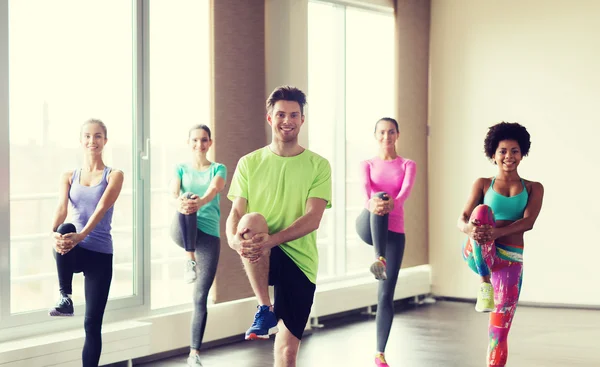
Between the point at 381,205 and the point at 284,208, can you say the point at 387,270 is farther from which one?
the point at 284,208

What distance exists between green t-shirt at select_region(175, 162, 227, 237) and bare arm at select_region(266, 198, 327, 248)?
206 centimetres

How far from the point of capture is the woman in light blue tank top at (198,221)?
499 centimetres

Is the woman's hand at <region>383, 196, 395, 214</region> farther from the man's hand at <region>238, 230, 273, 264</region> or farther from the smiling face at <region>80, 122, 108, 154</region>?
Result: the man's hand at <region>238, 230, 273, 264</region>

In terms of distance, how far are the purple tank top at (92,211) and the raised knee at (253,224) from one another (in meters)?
1.51

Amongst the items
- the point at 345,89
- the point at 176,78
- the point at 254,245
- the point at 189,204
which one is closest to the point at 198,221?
the point at 189,204

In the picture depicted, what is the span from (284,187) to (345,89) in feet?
14.1

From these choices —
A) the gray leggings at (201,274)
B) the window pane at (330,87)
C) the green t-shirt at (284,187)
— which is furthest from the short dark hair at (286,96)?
the window pane at (330,87)

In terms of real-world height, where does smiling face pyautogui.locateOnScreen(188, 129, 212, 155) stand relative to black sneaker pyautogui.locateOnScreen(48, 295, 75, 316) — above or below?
above

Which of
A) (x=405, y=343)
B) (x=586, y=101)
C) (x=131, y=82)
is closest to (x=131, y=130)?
(x=131, y=82)

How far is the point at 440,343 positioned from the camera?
5914mm

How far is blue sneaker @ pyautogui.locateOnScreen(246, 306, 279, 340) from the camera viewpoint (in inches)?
123

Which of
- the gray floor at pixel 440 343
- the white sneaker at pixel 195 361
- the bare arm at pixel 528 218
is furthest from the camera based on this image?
the gray floor at pixel 440 343

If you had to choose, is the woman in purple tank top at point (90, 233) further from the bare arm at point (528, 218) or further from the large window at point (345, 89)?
the large window at point (345, 89)

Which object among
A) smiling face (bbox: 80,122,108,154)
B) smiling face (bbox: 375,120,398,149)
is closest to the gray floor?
smiling face (bbox: 375,120,398,149)
